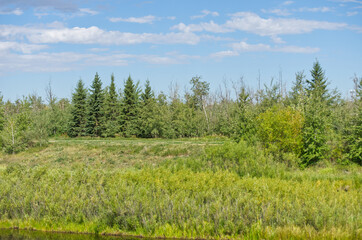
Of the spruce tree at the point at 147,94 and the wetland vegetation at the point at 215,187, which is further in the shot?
the spruce tree at the point at 147,94

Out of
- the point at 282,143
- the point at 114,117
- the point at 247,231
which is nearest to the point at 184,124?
the point at 114,117

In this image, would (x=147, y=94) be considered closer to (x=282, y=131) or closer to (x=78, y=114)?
(x=78, y=114)

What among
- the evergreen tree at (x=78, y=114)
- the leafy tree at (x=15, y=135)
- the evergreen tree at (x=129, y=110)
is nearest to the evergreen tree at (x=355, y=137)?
the leafy tree at (x=15, y=135)

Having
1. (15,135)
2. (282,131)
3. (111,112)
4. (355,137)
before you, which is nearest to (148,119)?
(111,112)

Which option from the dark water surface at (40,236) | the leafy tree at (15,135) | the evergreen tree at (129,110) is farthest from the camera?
the evergreen tree at (129,110)

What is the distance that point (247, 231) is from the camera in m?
11.4

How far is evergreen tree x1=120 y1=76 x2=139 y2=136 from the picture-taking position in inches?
2185

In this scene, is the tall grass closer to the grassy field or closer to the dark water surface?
the grassy field

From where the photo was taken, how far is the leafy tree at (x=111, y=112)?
180 ft

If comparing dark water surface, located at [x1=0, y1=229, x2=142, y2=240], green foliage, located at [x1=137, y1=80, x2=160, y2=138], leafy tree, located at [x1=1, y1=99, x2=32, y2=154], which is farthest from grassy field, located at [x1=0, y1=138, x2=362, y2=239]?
green foliage, located at [x1=137, y1=80, x2=160, y2=138]

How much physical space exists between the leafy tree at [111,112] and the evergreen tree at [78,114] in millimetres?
3295

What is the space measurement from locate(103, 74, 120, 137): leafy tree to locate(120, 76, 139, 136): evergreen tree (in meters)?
1.19

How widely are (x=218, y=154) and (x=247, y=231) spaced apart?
886cm

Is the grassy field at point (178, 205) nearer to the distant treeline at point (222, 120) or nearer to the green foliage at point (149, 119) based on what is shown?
the distant treeline at point (222, 120)
